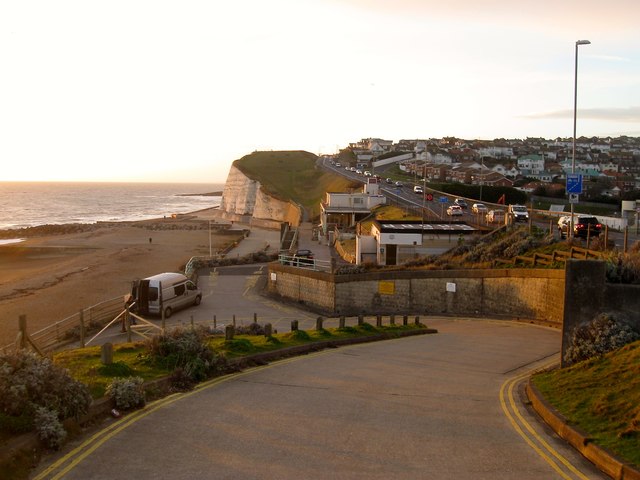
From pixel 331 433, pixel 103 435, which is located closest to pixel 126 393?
pixel 103 435

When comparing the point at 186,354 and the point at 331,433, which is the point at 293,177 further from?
the point at 331,433

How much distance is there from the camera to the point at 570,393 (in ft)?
33.9

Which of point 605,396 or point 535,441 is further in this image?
point 605,396

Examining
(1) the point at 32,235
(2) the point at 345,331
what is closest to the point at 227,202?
(1) the point at 32,235

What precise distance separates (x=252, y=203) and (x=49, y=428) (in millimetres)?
119451

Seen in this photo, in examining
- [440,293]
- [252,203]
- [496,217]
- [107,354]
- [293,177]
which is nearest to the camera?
[107,354]

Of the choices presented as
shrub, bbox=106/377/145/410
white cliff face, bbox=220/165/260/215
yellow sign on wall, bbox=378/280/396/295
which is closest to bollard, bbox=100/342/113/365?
shrub, bbox=106/377/145/410

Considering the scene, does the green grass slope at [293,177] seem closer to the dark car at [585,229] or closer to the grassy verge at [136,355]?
the dark car at [585,229]

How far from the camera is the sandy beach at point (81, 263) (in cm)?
3378

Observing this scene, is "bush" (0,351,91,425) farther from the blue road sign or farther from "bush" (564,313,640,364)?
the blue road sign

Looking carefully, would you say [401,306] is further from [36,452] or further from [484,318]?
[36,452]

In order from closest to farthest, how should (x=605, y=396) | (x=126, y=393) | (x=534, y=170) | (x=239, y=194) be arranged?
(x=126, y=393), (x=605, y=396), (x=239, y=194), (x=534, y=170)

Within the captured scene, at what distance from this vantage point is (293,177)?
143 m

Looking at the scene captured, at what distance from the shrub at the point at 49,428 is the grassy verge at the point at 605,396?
7.13 meters
